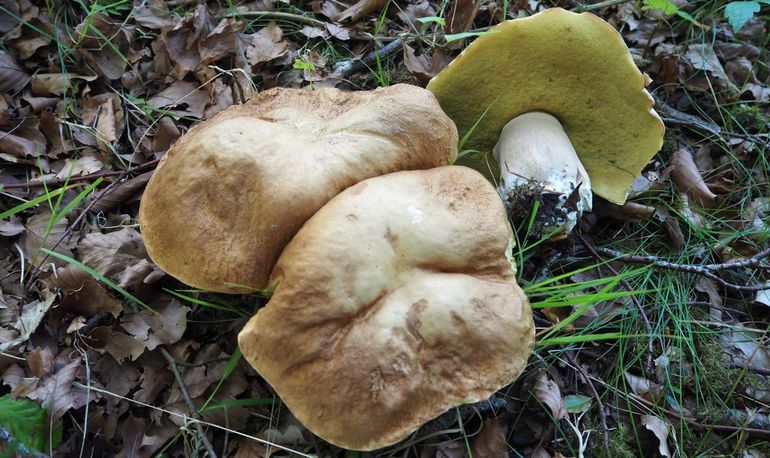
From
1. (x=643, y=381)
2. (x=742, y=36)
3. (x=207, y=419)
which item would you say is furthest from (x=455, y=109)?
(x=742, y=36)

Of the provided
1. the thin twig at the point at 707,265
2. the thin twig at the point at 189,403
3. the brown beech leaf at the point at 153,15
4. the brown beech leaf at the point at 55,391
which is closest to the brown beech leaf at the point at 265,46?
the brown beech leaf at the point at 153,15

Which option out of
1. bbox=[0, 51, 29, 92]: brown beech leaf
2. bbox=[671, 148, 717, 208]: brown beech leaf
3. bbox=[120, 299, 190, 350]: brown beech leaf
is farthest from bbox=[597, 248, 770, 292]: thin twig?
bbox=[0, 51, 29, 92]: brown beech leaf

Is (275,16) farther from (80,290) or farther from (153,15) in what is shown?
(80,290)

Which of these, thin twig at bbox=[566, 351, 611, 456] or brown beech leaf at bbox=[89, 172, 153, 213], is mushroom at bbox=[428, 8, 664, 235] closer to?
thin twig at bbox=[566, 351, 611, 456]

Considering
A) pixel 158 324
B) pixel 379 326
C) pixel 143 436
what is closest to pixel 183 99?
pixel 158 324

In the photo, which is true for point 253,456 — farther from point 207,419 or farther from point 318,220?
point 318,220

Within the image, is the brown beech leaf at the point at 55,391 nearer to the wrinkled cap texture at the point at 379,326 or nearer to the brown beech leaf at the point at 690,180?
the wrinkled cap texture at the point at 379,326
